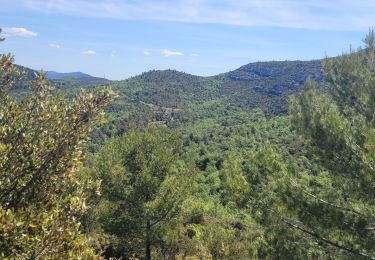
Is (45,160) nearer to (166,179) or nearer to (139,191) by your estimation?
(139,191)

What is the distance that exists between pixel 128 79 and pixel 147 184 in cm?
18332

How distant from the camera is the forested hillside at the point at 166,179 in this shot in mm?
5789

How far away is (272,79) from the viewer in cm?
16625

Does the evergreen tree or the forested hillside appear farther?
the evergreen tree

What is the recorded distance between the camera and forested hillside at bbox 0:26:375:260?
19.0ft

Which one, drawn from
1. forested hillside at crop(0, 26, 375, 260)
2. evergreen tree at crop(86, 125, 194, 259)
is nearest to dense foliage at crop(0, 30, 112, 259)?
forested hillside at crop(0, 26, 375, 260)

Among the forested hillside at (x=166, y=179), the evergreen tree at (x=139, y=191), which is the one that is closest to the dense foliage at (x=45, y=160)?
the forested hillside at (x=166, y=179)

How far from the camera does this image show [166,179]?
2064cm

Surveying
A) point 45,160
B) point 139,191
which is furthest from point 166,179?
point 45,160

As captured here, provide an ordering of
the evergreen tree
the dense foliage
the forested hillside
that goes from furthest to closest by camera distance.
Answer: the evergreen tree
the forested hillside
the dense foliage

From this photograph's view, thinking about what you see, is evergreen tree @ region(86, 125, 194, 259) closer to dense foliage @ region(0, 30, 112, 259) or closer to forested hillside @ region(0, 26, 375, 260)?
forested hillside @ region(0, 26, 375, 260)

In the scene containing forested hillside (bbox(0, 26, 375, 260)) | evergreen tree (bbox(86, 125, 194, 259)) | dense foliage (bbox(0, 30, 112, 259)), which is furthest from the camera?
evergreen tree (bbox(86, 125, 194, 259))

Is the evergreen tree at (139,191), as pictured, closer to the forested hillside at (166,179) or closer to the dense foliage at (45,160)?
the forested hillside at (166,179)

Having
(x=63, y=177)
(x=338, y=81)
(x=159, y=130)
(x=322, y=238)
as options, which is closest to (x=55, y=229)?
(x=63, y=177)
